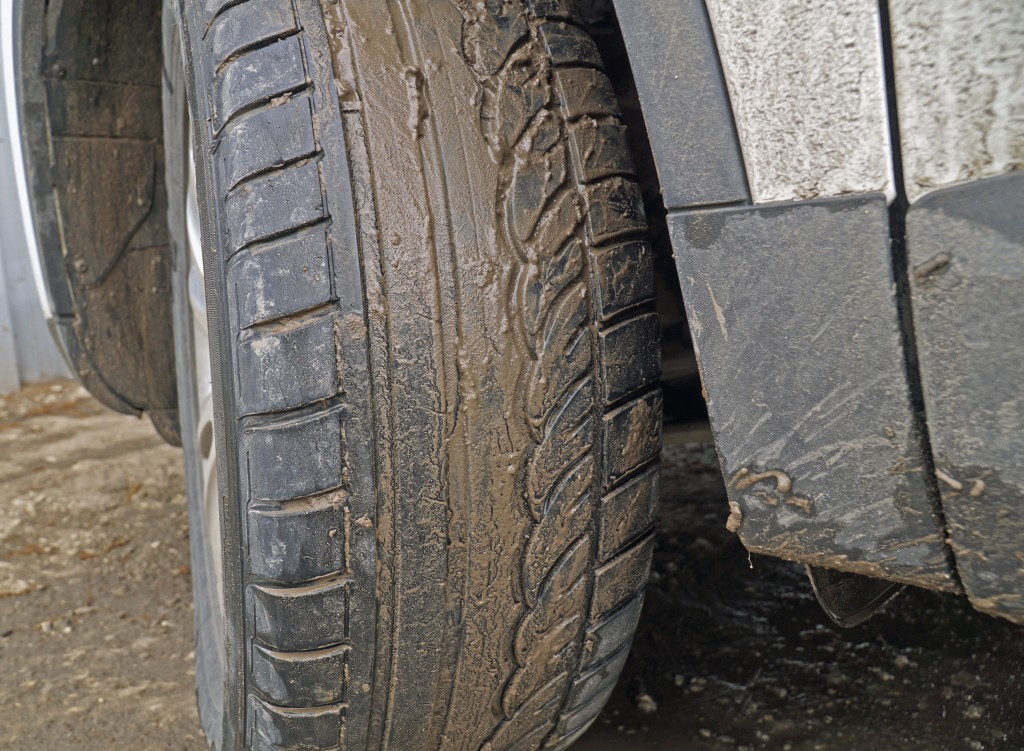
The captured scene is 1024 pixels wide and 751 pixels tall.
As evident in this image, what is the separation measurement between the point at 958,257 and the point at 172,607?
5.89 feet

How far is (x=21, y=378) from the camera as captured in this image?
155 inches

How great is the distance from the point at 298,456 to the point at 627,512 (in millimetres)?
367

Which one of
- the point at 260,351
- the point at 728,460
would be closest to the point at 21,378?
the point at 260,351

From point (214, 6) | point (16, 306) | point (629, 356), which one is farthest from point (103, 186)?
point (16, 306)

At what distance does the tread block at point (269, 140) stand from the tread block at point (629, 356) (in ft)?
1.18

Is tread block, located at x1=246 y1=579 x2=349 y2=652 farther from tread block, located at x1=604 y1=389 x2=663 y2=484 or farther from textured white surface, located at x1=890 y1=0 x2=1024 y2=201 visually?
textured white surface, located at x1=890 y1=0 x2=1024 y2=201

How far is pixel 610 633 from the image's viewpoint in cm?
104

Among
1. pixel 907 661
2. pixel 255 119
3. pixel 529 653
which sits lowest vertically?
pixel 907 661

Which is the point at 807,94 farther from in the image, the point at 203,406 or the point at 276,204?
the point at 203,406

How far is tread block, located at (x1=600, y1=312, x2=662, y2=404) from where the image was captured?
930mm

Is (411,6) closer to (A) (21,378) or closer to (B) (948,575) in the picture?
(B) (948,575)

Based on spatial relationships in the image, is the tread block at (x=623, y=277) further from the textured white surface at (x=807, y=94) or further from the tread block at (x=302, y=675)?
the tread block at (x=302, y=675)

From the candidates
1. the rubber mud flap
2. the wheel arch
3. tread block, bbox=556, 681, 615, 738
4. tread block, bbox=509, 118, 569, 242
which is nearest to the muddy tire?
tread block, bbox=509, 118, 569, 242

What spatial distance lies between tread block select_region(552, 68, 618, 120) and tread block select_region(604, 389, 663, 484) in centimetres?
31
